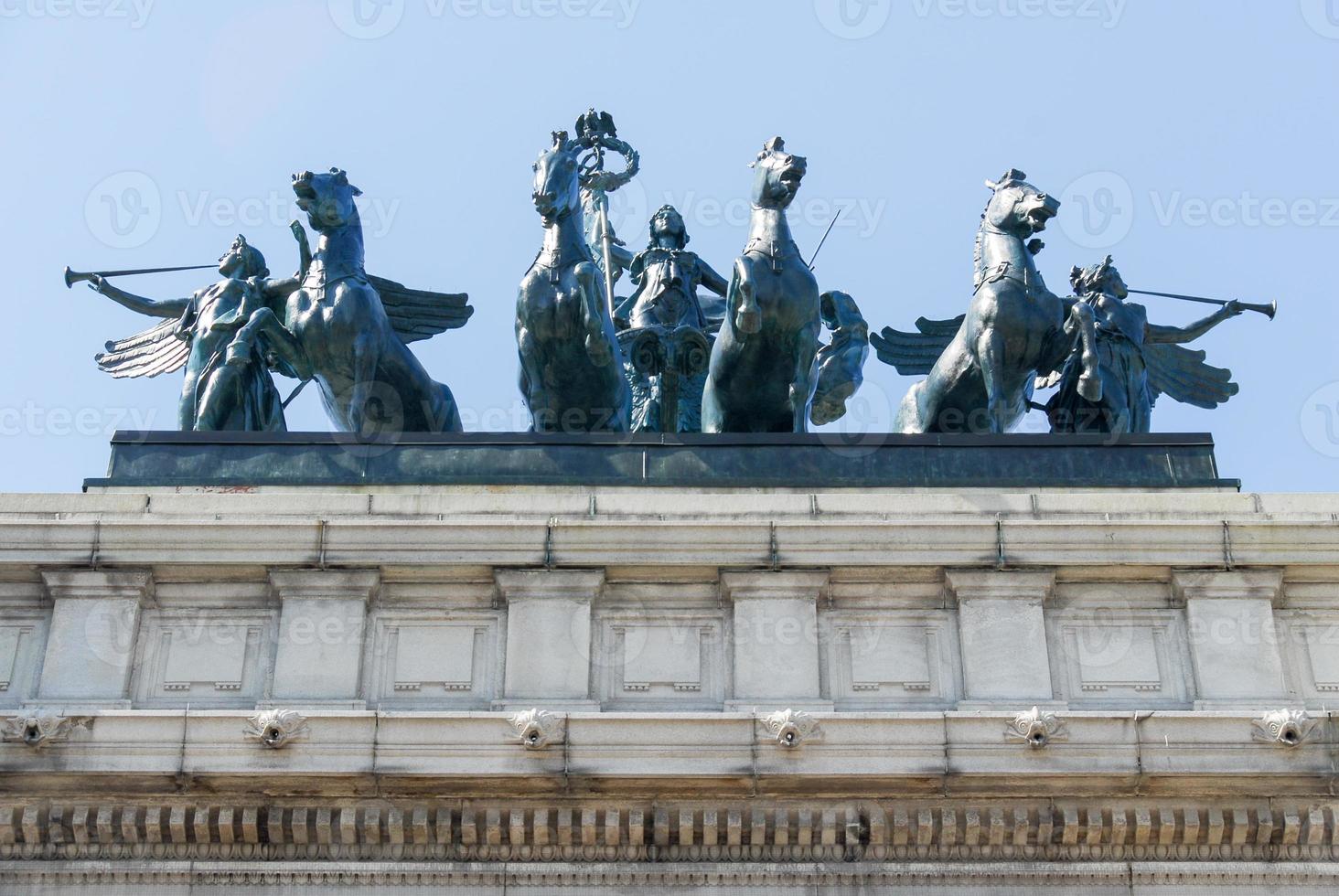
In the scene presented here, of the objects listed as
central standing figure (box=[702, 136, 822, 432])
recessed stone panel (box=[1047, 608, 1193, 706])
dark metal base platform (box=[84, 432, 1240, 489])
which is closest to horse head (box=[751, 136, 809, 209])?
central standing figure (box=[702, 136, 822, 432])

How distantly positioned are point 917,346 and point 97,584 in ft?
30.8

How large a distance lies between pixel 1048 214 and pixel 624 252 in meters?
8.89

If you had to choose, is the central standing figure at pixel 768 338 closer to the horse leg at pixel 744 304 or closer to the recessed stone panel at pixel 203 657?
the horse leg at pixel 744 304

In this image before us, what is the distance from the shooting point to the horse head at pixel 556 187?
21328mm

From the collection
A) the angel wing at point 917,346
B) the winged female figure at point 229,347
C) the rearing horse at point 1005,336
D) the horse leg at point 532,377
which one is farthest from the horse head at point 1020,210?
the winged female figure at point 229,347

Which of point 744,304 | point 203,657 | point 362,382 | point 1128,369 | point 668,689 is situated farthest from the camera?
point 1128,369

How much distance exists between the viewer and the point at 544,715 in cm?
1689

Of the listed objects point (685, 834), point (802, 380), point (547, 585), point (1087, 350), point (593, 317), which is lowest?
point (685, 834)

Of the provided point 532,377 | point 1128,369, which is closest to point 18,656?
point 532,377

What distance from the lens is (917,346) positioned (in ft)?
79.2

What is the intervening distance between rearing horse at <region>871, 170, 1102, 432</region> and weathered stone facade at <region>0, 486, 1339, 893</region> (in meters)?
2.23

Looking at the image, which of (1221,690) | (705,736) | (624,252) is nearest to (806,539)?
(705,736)

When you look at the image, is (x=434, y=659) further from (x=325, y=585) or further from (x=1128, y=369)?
(x=1128, y=369)

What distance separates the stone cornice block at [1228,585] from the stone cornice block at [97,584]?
8.12 meters
